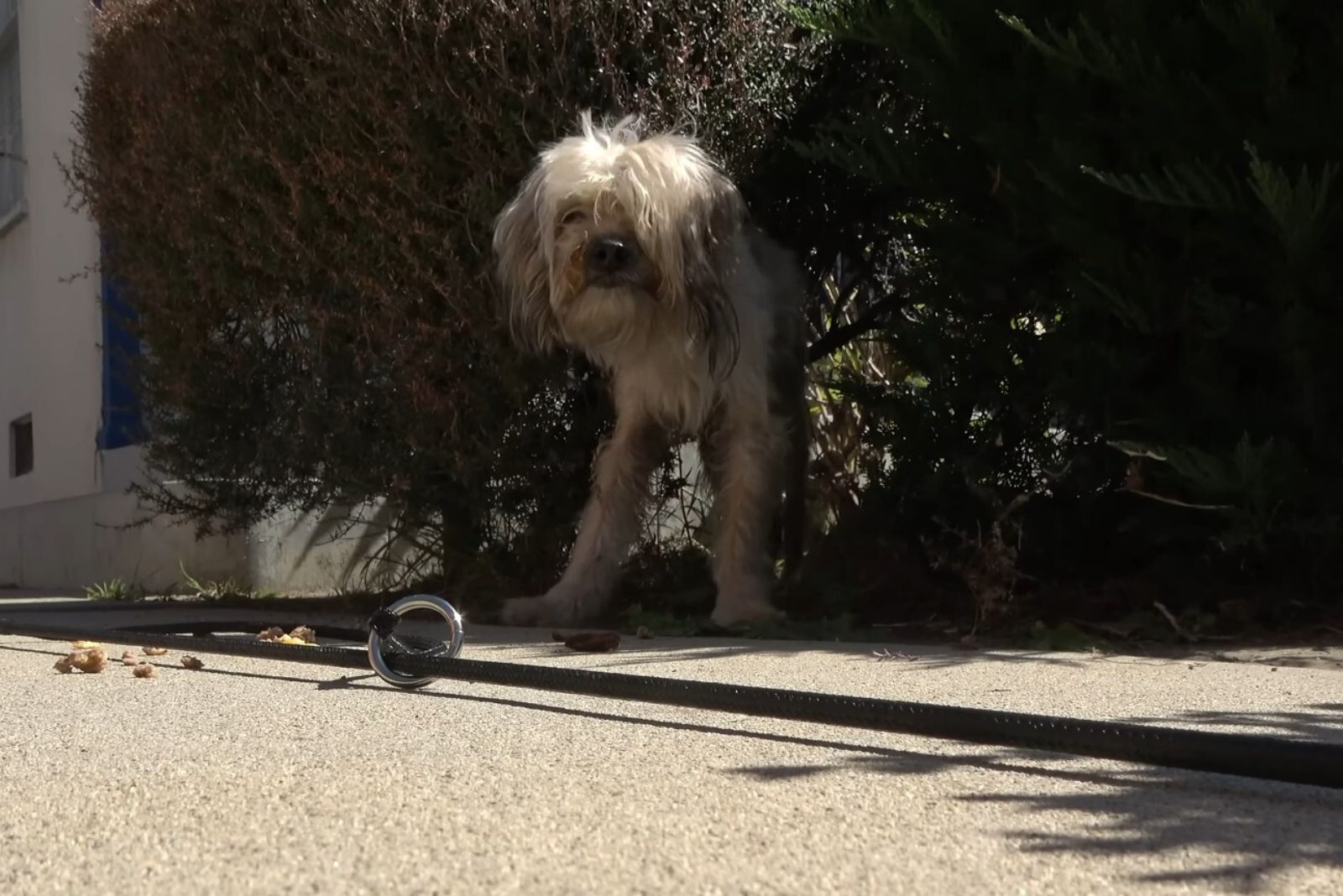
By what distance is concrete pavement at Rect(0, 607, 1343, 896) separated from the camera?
62.7 inches

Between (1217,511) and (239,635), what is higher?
(1217,511)

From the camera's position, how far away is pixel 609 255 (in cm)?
468

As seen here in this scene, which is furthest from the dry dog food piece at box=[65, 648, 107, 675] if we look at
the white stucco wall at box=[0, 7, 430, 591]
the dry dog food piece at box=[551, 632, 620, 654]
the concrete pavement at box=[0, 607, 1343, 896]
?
the white stucco wall at box=[0, 7, 430, 591]

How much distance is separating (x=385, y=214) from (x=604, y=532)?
133 centimetres

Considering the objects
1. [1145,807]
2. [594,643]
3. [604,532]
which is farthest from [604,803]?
[604,532]

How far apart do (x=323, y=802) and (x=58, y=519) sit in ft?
26.5

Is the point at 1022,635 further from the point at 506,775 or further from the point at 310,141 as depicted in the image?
the point at 310,141

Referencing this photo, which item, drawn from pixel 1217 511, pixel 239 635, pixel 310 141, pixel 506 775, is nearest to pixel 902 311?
pixel 1217 511

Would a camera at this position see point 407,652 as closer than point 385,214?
Yes

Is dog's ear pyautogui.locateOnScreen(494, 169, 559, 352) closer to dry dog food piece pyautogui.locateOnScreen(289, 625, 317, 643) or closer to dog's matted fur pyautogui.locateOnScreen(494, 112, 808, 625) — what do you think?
dog's matted fur pyautogui.locateOnScreen(494, 112, 808, 625)

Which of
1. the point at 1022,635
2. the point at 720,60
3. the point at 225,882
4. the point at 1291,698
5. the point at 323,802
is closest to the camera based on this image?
the point at 225,882

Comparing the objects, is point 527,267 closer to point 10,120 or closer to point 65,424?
point 65,424

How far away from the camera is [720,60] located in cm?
513

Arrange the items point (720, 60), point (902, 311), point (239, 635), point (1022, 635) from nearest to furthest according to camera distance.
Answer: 1. point (1022, 635)
2. point (239, 635)
3. point (720, 60)
4. point (902, 311)
